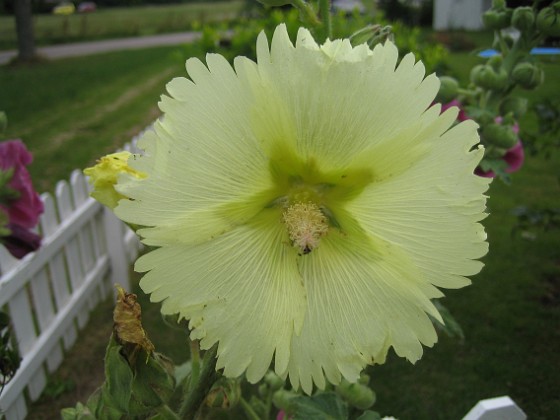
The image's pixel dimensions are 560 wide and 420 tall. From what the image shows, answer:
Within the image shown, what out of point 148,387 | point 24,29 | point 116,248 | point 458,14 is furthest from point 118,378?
point 458,14

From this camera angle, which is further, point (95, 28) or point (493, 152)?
point (95, 28)

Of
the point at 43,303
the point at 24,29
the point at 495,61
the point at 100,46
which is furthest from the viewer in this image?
the point at 100,46

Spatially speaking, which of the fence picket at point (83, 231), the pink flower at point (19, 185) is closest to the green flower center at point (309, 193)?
the pink flower at point (19, 185)

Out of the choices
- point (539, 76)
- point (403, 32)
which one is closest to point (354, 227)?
point (539, 76)

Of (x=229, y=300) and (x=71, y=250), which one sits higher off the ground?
(x=229, y=300)

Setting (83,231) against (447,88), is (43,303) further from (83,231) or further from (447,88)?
(447,88)

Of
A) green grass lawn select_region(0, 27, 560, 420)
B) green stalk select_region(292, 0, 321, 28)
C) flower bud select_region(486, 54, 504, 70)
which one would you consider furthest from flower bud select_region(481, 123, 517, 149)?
green grass lawn select_region(0, 27, 560, 420)

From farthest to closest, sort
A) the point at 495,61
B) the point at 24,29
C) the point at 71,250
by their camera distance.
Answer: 1. the point at 24,29
2. the point at 71,250
3. the point at 495,61

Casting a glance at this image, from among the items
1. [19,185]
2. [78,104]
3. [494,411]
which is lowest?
[78,104]

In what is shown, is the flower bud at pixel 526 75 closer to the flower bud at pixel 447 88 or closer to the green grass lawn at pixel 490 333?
the flower bud at pixel 447 88
